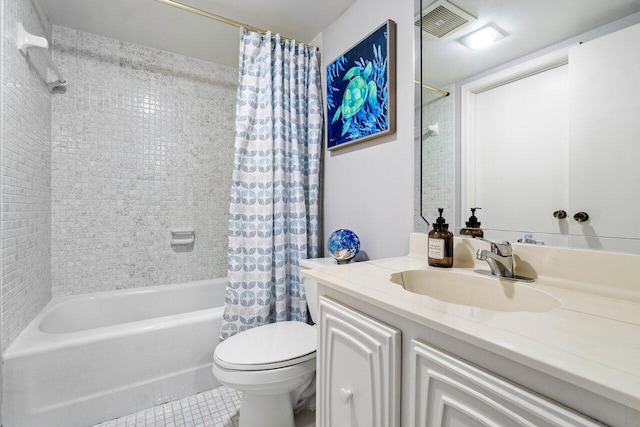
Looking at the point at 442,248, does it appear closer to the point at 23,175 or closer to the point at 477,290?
the point at 477,290

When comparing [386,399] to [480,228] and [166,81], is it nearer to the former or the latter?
[480,228]

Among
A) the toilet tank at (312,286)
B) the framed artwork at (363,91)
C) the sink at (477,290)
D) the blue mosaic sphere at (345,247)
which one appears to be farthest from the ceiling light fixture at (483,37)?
the toilet tank at (312,286)

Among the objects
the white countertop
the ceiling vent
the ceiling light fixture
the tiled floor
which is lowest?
the tiled floor

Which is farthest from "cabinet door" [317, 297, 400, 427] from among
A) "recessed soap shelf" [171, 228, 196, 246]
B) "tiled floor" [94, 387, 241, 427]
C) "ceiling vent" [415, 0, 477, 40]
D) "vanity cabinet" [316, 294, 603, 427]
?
"recessed soap shelf" [171, 228, 196, 246]

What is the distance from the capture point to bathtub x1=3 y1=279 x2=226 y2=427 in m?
1.26

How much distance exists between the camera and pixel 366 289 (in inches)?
30.4

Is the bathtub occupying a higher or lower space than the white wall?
lower

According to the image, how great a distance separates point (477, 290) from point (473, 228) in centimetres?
24

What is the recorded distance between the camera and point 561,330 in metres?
0.52

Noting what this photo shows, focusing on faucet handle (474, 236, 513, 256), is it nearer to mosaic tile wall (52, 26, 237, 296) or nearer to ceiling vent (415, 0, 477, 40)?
ceiling vent (415, 0, 477, 40)

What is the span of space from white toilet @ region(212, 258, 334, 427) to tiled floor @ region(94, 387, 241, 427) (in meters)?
0.27

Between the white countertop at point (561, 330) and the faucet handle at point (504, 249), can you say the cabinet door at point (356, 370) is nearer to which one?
the white countertop at point (561, 330)

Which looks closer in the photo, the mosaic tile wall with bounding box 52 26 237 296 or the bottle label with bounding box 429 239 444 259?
the bottle label with bounding box 429 239 444 259

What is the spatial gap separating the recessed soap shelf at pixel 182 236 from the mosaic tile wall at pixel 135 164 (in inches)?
1.8
